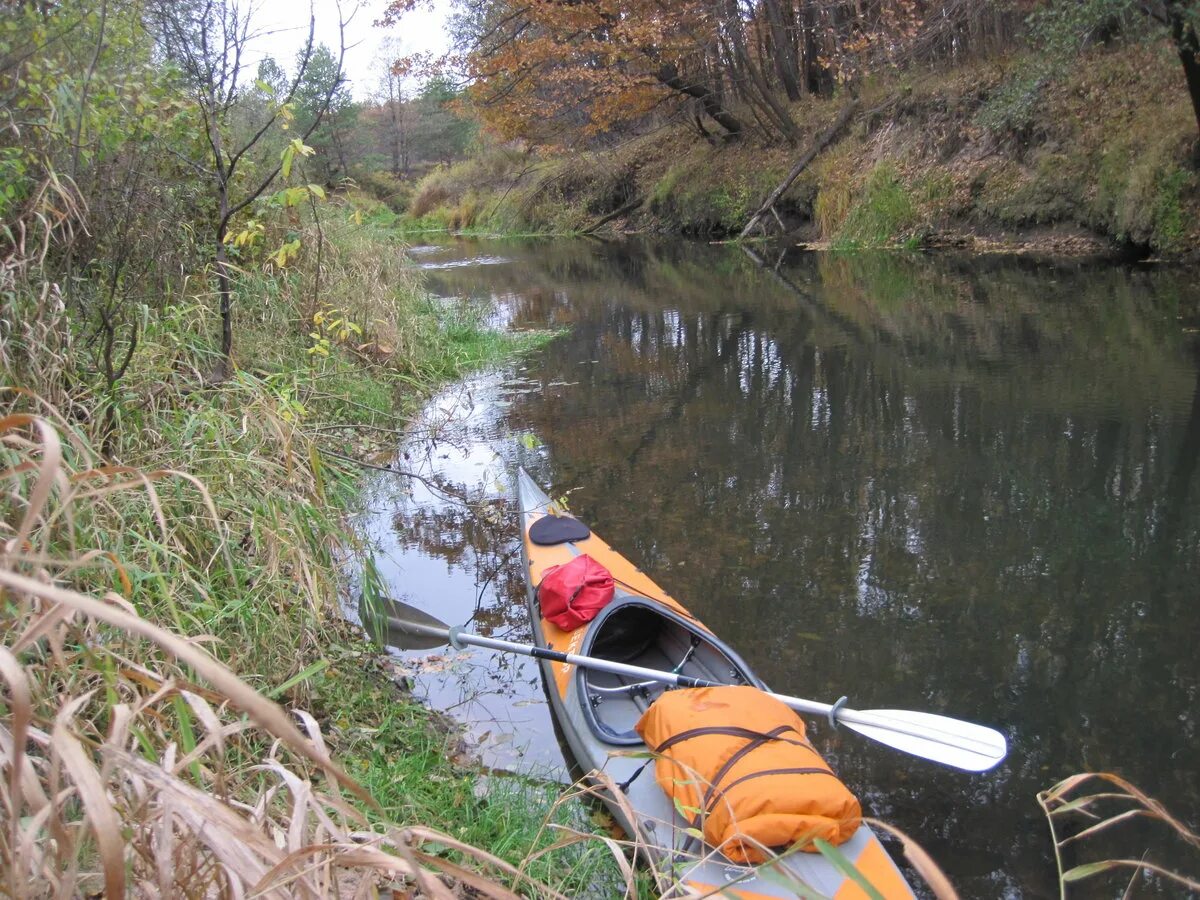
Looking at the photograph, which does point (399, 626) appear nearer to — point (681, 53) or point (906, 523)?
point (906, 523)

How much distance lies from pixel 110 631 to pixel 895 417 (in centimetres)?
556

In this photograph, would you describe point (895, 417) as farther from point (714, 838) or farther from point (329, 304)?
point (714, 838)

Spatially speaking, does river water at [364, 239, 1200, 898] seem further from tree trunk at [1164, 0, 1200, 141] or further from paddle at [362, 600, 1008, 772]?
tree trunk at [1164, 0, 1200, 141]

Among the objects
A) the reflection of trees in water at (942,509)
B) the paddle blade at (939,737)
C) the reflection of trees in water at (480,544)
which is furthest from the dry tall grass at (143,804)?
the reflection of trees in water at (480,544)

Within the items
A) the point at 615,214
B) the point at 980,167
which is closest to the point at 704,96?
the point at 615,214

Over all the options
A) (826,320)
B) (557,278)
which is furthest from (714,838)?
(557,278)

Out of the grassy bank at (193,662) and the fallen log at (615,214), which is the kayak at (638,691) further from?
the fallen log at (615,214)

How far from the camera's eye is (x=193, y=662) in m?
0.81

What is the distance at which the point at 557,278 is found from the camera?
1759cm

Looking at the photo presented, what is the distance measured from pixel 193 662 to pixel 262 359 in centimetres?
551

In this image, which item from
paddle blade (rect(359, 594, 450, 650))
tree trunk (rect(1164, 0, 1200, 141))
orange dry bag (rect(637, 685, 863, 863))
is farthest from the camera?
tree trunk (rect(1164, 0, 1200, 141))

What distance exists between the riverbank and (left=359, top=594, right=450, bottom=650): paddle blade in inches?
455

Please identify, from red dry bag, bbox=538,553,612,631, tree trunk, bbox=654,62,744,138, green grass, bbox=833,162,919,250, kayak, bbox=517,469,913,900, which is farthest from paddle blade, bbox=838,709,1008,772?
tree trunk, bbox=654,62,744,138

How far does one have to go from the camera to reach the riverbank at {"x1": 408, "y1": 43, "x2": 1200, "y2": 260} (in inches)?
482
